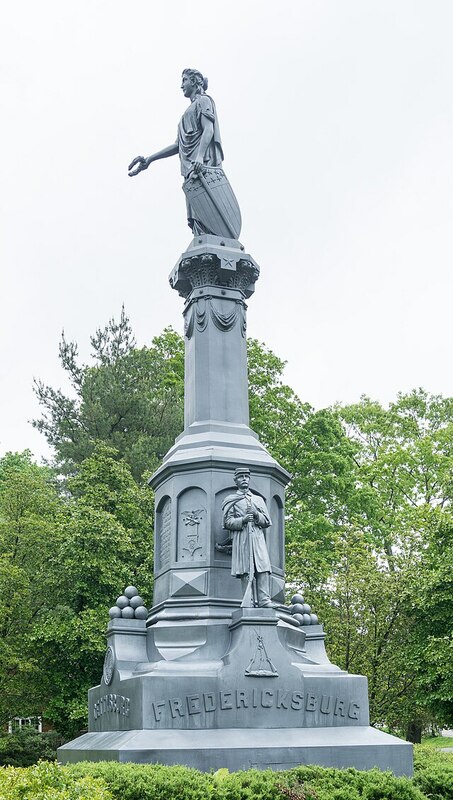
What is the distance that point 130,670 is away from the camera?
11438mm

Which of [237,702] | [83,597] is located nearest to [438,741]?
[83,597]

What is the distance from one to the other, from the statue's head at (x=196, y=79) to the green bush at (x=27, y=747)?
61.5 ft

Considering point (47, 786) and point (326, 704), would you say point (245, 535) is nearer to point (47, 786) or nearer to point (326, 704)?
point (326, 704)

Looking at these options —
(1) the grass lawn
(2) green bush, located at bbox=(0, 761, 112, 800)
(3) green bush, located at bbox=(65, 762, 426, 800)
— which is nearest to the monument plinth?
(3) green bush, located at bbox=(65, 762, 426, 800)

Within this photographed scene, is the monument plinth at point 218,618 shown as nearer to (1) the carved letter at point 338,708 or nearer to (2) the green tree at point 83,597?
(1) the carved letter at point 338,708

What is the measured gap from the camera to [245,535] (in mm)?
11320

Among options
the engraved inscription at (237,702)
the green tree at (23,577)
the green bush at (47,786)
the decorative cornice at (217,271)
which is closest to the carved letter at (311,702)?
the engraved inscription at (237,702)

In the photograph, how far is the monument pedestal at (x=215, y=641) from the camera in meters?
10.2

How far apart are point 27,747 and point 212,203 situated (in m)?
19.7

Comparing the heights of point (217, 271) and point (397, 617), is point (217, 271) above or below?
above

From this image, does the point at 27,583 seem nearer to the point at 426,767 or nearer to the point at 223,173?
the point at 223,173

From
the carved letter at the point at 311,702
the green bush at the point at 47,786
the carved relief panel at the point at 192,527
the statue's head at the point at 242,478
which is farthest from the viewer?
the carved relief panel at the point at 192,527

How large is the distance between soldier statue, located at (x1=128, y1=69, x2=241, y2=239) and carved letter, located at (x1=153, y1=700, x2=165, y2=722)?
778cm

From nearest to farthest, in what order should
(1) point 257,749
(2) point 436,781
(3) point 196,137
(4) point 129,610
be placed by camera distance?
(1) point 257,749 → (2) point 436,781 → (4) point 129,610 → (3) point 196,137
